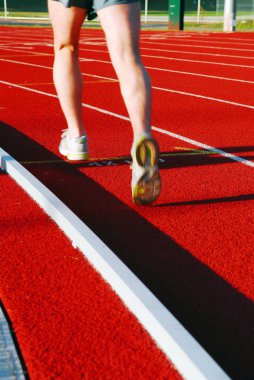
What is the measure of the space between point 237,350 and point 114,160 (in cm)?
289

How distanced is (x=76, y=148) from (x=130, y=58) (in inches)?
39.4

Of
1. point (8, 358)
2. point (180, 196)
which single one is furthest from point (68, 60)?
point (8, 358)

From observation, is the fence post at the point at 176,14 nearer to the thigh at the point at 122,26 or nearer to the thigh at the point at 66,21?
the thigh at the point at 66,21

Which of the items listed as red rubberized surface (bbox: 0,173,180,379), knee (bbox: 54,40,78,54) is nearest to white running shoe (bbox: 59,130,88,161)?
knee (bbox: 54,40,78,54)

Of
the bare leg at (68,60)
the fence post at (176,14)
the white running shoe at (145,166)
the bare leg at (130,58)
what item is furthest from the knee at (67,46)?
the fence post at (176,14)

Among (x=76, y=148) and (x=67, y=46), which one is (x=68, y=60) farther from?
(x=76, y=148)

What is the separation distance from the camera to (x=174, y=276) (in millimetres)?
2982

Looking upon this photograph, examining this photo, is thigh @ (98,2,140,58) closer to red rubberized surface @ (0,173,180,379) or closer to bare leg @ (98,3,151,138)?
bare leg @ (98,3,151,138)

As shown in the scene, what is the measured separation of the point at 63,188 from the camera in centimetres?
434

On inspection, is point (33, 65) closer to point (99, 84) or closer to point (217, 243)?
point (99, 84)

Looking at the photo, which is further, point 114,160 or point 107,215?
point 114,160

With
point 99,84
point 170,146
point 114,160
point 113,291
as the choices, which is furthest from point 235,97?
point 113,291

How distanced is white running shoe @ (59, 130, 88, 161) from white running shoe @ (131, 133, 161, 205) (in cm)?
97

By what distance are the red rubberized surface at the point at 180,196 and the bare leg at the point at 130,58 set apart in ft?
1.58
